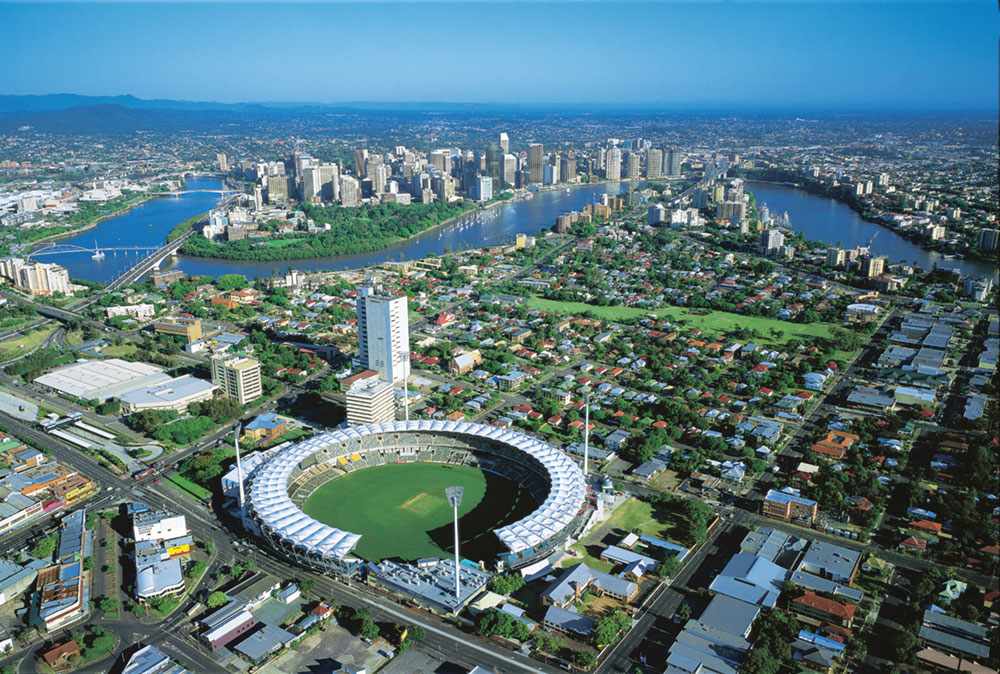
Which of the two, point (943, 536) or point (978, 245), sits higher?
point (978, 245)

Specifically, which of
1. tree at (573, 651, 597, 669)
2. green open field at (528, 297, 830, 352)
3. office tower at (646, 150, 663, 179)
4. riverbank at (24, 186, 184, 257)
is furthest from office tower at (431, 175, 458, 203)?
tree at (573, 651, 597, 669)

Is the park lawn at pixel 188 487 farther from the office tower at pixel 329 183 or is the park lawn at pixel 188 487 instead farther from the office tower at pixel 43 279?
the office tower at pixel 329 183

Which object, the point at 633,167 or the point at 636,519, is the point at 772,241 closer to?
the point at 636,519

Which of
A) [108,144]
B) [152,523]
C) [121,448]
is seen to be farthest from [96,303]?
[108,144]

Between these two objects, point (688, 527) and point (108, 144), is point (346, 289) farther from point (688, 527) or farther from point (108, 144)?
point (108, 144)

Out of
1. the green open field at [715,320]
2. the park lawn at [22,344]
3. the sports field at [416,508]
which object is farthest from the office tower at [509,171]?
the sports field at [416,508]

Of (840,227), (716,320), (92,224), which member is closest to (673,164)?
(840,227)
